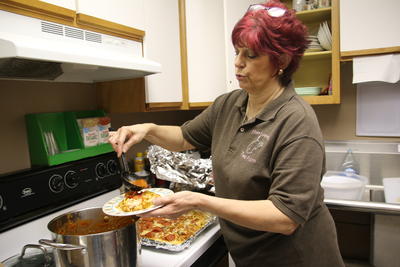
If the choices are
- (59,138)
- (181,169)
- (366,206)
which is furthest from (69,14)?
(366,206)

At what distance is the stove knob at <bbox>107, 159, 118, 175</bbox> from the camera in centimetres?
157

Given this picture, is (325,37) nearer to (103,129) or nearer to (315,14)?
(315,14)

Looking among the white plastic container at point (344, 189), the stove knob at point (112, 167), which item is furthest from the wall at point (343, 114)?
the stove knob at point (112, 167)

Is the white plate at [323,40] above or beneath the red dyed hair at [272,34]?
above

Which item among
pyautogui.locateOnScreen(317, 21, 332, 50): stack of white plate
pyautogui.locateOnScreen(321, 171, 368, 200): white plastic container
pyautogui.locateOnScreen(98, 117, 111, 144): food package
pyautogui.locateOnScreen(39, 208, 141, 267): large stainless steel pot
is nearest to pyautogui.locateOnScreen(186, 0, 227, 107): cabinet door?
pyautogui.locateOnScreen(98, 117, 111, 144): food package

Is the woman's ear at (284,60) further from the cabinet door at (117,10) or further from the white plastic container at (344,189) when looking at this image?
the white plastic container at (344,189)

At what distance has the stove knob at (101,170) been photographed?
150cm

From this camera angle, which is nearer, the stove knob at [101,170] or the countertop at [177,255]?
the countertop at [177,255]

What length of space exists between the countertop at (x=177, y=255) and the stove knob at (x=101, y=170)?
0.46m

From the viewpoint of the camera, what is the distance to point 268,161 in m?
0.97

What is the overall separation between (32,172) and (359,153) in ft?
6.13

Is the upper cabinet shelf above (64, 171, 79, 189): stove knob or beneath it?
above

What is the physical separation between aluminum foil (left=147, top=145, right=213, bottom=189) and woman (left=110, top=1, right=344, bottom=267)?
364 millimetres

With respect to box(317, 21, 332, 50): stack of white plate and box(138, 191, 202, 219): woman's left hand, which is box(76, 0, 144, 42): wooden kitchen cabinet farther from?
box(317, 21, 332, 50): stack of white plate
